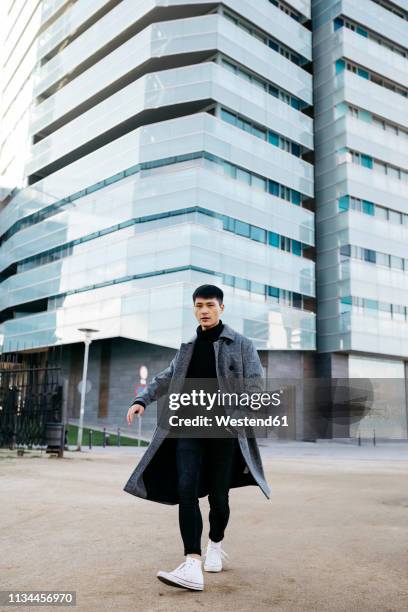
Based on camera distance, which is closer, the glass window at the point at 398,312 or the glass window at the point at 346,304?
the glass window at the point at 346,304

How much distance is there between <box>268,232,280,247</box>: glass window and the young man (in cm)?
3213

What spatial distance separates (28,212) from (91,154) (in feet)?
26.5

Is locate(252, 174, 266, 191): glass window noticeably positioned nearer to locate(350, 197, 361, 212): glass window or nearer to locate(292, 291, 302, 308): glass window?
locate(350, 197, 361, 212): glass window

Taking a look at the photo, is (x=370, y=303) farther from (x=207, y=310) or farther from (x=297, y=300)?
(x=207, y=310)

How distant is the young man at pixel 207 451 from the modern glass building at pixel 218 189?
1025 inches

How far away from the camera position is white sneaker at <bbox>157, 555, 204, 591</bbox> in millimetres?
3369

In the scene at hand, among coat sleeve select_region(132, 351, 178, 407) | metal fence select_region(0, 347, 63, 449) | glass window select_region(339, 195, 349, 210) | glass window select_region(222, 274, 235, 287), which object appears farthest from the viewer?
glass window select_region(339, 195, 349, 210)

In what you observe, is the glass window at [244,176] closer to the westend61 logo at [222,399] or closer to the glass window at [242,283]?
the glass window at [242,283]

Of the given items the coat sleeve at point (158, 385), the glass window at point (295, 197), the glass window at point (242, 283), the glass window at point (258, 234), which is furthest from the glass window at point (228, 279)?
the coat sleeve at point (158, 385)

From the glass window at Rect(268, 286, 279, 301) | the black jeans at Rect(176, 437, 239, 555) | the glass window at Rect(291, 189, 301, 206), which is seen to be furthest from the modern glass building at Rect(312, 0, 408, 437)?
the black jeans at Rect(176, 437, 239, 555)

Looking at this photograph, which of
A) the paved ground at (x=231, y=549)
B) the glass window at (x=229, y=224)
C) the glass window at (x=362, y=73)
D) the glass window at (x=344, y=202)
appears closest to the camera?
the paved ground at (x=231, y=549)

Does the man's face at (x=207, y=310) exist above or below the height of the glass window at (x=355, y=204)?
below

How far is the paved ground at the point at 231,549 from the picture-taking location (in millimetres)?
3273

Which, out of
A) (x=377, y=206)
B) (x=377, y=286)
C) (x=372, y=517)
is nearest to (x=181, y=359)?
(x=372, y=517)
